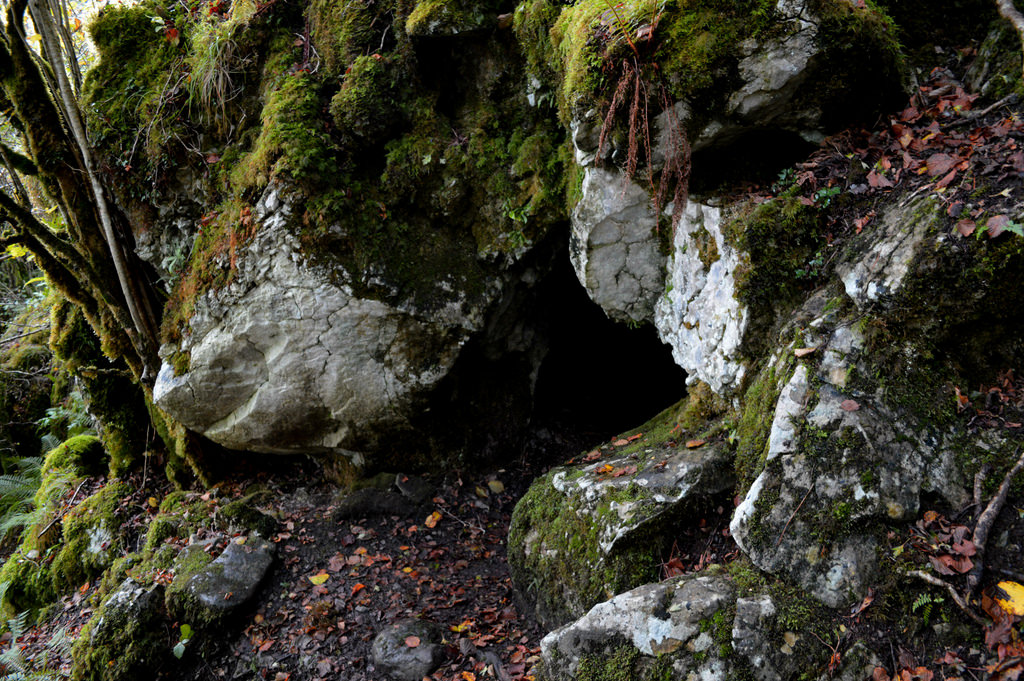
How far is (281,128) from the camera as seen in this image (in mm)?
5457

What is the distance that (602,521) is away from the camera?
407 cm

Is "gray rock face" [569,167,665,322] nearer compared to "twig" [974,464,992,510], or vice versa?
"twig" [974,464,992,510]

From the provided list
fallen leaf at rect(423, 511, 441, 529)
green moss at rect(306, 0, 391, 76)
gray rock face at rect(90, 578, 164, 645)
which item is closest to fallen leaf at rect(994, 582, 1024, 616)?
fallen leaf at rect(423, 511, 441, 529)

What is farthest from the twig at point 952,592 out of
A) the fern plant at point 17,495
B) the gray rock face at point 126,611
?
the fern plant at point 17,495

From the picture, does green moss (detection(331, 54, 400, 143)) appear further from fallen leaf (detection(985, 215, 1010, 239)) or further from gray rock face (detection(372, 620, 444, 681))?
fallen leaf (detection(985, 215, 1010, 239))

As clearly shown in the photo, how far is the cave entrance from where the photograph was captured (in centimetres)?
681

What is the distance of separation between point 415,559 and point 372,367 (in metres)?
1.87

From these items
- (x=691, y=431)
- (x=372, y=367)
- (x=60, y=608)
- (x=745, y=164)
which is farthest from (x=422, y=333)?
(x=60, y=608)

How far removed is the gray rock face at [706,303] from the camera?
408 centimetres

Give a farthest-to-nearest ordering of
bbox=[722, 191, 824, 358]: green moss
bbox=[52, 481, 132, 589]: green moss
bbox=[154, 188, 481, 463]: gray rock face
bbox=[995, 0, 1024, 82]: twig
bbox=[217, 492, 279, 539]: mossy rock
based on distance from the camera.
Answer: bbox=[52, 481, 132, 589]: green moss, bbox=[217, 492, 279, 539]: mossy rock, bbox=[154, 188, 481, 463]: gray rock face, bbox=[722, 191, 824, 358]: green moss, bbox=[995, 0, 1024, 82]: twig

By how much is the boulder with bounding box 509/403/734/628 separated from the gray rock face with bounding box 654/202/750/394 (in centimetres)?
57

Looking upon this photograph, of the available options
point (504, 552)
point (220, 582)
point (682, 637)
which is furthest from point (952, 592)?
point (220, 582)

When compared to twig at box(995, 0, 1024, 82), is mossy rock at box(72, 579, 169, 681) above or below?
below

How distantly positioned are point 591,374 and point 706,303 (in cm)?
364
